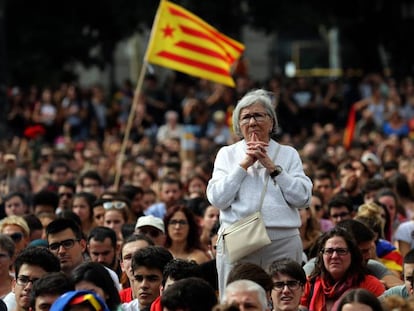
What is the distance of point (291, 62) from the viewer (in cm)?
4712

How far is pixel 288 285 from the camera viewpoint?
34.9 feet

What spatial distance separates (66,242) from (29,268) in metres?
1.63

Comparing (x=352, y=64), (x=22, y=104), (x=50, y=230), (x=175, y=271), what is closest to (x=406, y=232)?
(x=50, y=230)

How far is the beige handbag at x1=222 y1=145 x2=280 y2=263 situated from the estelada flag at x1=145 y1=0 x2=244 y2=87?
7648 millimetres

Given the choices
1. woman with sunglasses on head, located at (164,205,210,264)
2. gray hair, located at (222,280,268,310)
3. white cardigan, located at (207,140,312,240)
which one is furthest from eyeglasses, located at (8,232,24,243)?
gray hair, located at (222,280,268,310)

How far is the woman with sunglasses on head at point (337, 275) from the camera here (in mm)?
11289

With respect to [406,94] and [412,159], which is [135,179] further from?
[406,94]

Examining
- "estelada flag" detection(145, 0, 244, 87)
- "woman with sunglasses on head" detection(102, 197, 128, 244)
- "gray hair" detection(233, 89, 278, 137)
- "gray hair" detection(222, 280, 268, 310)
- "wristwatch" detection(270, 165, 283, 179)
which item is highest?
"estelada flag" detection(145, 0, 244, 87)

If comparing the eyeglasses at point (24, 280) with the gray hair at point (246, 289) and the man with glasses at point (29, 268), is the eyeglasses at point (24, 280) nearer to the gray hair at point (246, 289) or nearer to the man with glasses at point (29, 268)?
the man with glasses at point (29, 268)

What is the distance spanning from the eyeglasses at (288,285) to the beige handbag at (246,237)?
31cm

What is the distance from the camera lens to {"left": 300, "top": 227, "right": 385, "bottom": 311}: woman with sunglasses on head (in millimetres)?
11289

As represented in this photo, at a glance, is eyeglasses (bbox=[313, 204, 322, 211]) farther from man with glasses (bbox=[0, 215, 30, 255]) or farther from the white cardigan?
the white cardigan

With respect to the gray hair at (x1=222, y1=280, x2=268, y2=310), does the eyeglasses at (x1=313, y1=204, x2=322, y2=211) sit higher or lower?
higher

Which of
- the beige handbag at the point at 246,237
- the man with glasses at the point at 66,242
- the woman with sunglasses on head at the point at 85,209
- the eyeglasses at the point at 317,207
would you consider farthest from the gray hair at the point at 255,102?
the woman with sunglasses on head at the point at 85,209
